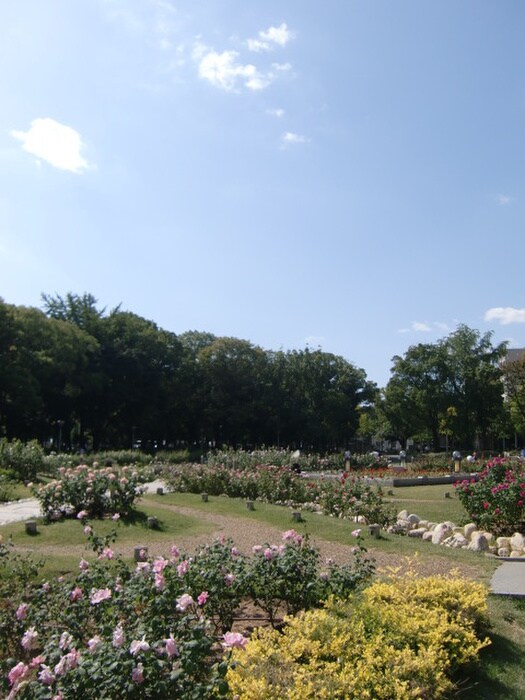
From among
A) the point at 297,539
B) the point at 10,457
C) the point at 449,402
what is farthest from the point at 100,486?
the point at 449,402

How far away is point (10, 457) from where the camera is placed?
1942 centimetres


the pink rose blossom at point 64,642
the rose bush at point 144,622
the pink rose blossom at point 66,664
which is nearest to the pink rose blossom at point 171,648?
the rose bush at point 144,622

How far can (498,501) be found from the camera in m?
10.6

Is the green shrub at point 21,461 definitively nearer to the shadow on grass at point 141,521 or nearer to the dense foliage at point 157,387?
the shadow on grass at point 141,521

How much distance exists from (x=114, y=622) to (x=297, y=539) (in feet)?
7.36

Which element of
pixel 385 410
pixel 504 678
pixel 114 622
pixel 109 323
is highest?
pixel 109 323

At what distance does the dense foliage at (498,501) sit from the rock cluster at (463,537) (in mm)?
328

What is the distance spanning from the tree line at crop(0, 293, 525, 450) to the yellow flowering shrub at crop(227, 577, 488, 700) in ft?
107

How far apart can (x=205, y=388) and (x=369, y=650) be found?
46233 millimetres

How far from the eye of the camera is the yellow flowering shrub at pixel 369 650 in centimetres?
353

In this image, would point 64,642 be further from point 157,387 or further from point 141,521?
point 157,387

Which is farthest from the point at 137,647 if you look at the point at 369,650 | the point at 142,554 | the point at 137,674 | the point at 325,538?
the point at 325,538

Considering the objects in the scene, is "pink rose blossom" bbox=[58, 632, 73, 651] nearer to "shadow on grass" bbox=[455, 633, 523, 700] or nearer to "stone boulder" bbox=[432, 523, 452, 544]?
"shadow on grass" bbox=[455, 633, 523, 700]

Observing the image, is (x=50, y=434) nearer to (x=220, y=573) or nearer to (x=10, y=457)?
(x=10, y=457)
